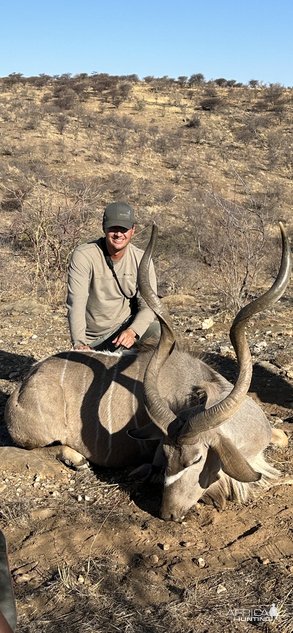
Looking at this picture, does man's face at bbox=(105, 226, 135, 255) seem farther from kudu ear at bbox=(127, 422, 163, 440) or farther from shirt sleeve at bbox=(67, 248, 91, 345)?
kudu ear at bbox=(127, 422, 163, 440)

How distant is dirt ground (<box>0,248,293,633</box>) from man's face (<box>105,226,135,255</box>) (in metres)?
1.44

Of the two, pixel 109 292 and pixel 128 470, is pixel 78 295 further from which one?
pixel 128 470

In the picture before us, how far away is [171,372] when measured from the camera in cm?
359

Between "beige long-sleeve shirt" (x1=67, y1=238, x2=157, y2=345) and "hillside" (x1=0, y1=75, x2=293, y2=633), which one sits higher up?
"beige long-sleeve shirt" (x1=67, y1=238, x2=157, y2=345)

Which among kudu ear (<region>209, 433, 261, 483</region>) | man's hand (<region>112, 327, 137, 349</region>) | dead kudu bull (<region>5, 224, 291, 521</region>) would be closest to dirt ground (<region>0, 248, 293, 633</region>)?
dead kudu bull (<region>5, 224, 291, 521</region>)

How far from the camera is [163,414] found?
3.15 meters

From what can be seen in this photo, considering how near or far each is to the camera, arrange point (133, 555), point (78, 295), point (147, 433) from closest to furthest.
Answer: point (133, 555) → point (147, 433) → point (78, 295)

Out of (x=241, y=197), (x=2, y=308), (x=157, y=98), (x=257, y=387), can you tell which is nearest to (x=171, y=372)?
(x=257, y=387)

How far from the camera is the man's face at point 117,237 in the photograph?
14.0ft

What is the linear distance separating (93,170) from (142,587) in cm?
1497

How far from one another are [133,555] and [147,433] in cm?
66

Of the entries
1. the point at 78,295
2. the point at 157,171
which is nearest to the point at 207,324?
the point at 78,295

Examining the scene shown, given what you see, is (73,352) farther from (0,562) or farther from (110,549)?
(0,562)

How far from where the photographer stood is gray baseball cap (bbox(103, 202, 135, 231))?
4.20m
